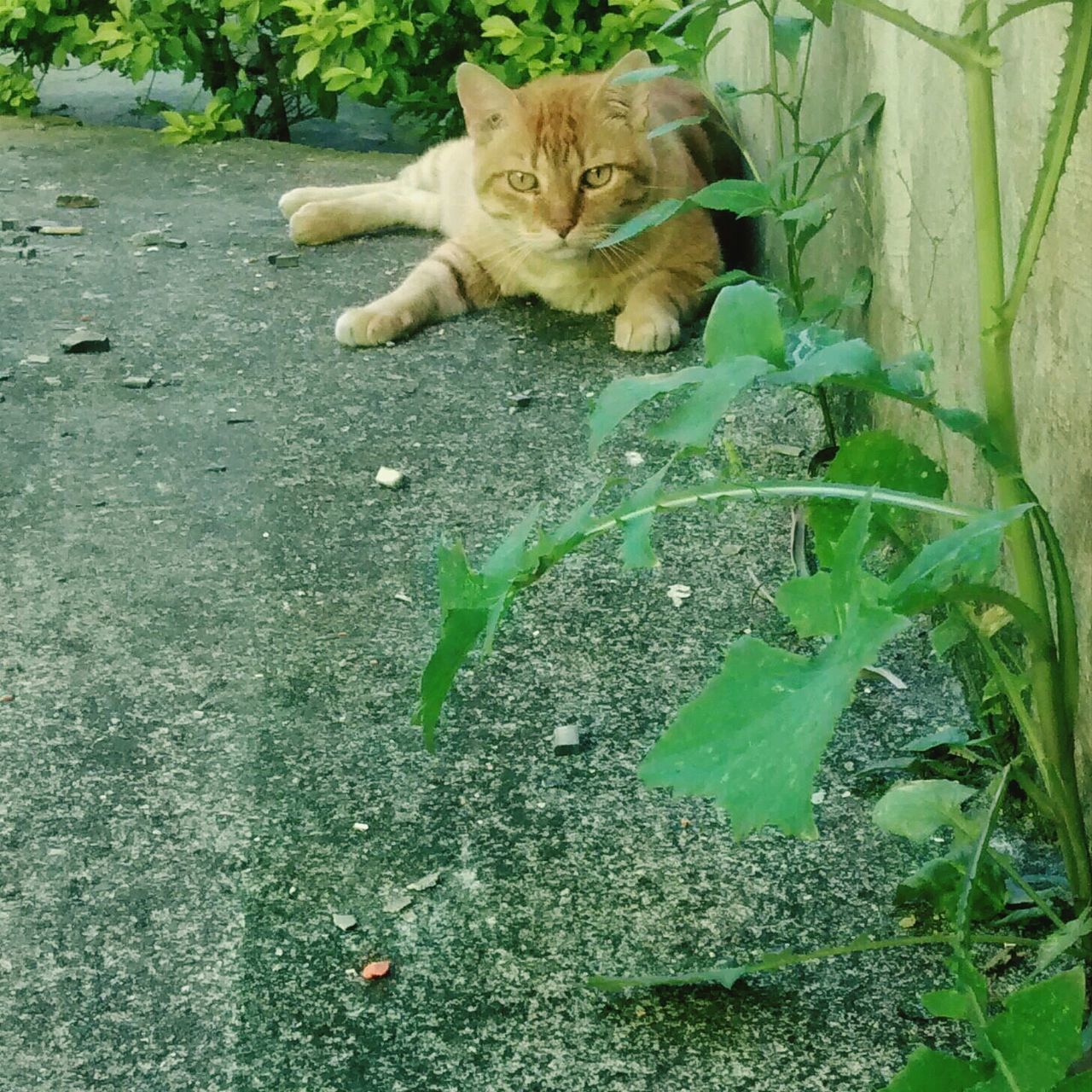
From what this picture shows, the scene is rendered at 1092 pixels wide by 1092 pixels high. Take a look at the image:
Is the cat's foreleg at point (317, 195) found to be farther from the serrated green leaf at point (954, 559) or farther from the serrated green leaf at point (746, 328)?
the serrated green leaf at point (954, 559)

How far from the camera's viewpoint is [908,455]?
1.35 metres

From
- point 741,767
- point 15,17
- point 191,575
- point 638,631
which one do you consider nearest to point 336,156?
point 15,17

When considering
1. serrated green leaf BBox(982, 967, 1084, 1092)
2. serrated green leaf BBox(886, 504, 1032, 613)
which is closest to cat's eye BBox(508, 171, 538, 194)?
serrated green leaf BBox(886, 504, 1032, 613)

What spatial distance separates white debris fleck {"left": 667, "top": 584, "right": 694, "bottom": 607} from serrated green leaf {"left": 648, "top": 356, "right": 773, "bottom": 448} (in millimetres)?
966

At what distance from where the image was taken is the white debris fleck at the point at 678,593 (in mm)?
2107

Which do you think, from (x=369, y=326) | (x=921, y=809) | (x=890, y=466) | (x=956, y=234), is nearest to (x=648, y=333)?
(x=369, y=326)

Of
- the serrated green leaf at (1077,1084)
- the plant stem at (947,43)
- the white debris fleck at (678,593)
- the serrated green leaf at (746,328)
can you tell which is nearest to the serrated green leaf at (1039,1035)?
the serrated green leaf at (1077,1084)

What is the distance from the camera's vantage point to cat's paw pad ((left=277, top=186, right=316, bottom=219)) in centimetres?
396

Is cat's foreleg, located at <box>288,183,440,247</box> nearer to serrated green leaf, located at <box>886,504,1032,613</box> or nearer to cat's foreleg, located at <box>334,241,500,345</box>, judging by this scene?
cat's foreleg, located at <box>334,241,500,345</box>

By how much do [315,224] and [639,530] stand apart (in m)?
2.80

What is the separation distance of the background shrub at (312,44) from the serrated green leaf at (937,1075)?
3.49 meters

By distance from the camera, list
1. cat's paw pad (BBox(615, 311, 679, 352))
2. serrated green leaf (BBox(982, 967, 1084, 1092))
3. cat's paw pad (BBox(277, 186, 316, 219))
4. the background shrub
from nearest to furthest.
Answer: serrated green leaf (BBox(982, 967, 1084, 1092)) < cat's paw pad (BBox(615, 311, 679, 352)) < cat's paw pad (BBox(277, 186, 316, 219)) < the background shrub

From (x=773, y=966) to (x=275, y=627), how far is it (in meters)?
1.04

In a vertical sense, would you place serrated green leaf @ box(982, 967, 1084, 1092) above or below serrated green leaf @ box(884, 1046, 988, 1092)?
above
